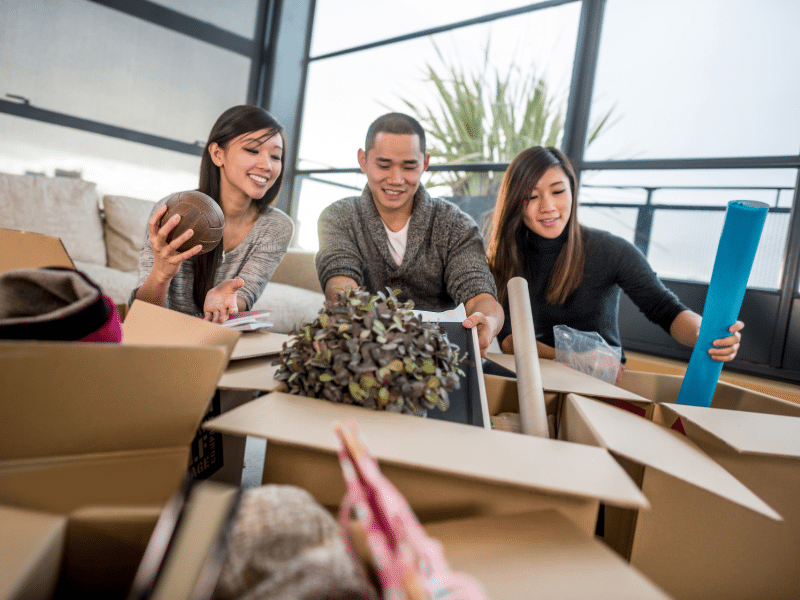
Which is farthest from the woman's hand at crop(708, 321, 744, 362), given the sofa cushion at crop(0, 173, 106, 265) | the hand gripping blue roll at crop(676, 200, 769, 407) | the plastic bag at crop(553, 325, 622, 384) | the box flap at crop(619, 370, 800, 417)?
the sofa cushion at crop(0, 173, 106, 265)

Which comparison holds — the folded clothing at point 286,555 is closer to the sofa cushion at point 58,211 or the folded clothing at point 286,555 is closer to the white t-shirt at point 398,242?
the white t-shirt at point 398,242

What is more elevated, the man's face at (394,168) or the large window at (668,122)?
the large window at (668,122)

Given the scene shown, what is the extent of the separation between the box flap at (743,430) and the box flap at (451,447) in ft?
0.70

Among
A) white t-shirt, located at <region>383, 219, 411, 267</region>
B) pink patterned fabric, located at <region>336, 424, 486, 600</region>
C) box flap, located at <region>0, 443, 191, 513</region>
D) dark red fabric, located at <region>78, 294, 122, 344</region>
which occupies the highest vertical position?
white t-shirt, located at <region>383, 219, 411, 267</region>

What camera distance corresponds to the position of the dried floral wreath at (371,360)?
69 centimetres

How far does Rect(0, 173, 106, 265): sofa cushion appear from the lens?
2846 millimetres

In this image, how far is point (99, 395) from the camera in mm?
432

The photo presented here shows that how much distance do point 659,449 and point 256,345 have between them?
2.30ft

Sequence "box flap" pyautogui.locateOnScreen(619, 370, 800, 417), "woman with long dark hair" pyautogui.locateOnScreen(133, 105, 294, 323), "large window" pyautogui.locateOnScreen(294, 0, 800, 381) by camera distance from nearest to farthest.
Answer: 1. "box flap" pyautogui.locateOnScreen(619, 370, 800, 417)
2. "woman with long dark hair" pyautogui.locateOnScreen(133, 105, 294, 323)
3. "large window" pyautogui.locateOnScreen(294, 0, 800, 381)

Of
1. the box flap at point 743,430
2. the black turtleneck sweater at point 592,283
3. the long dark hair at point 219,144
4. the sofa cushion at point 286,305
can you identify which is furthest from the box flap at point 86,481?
the sofa cushion at point 286,305

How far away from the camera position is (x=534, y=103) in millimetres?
3076

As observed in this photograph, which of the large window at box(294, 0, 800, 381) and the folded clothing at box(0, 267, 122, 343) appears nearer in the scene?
the folded clothing at box(0, 267, 122, 343)

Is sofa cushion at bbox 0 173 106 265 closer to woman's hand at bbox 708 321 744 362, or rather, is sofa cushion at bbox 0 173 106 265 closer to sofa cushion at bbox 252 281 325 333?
sofa cushion at bbox 252 281 325 333

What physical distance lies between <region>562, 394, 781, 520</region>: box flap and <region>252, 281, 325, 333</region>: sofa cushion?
2.33 meters
